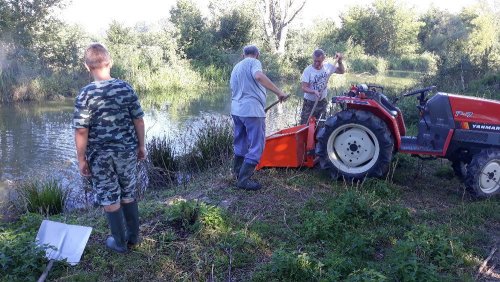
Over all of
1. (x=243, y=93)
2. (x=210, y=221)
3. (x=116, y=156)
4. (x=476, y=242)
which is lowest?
(x=476, y=242)

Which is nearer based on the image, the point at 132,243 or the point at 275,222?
the point at 132,243

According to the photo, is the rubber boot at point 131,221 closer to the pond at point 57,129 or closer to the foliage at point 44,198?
the foliage at point 44,198

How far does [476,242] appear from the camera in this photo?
416 cm

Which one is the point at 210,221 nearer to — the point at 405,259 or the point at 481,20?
the point at 405,259

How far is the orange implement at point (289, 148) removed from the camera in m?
5.49

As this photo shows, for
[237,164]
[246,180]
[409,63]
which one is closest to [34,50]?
[237,164]

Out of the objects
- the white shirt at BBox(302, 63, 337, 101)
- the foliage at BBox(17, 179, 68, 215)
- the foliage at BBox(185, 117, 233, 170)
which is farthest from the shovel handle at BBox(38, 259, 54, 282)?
the white shirt at BBox(302, 63, 337, 101)

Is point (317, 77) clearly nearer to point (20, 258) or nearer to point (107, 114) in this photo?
point (107, 114)

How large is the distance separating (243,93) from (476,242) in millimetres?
2807

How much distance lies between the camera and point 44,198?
5895 mm

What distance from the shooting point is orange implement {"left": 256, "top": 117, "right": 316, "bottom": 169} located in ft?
18.0

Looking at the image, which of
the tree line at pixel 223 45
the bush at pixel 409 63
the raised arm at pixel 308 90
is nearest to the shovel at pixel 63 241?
the raised arm at pixel 308 90

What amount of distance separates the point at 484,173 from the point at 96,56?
4.28m

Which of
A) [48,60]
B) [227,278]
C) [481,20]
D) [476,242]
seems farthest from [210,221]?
[481,20]
